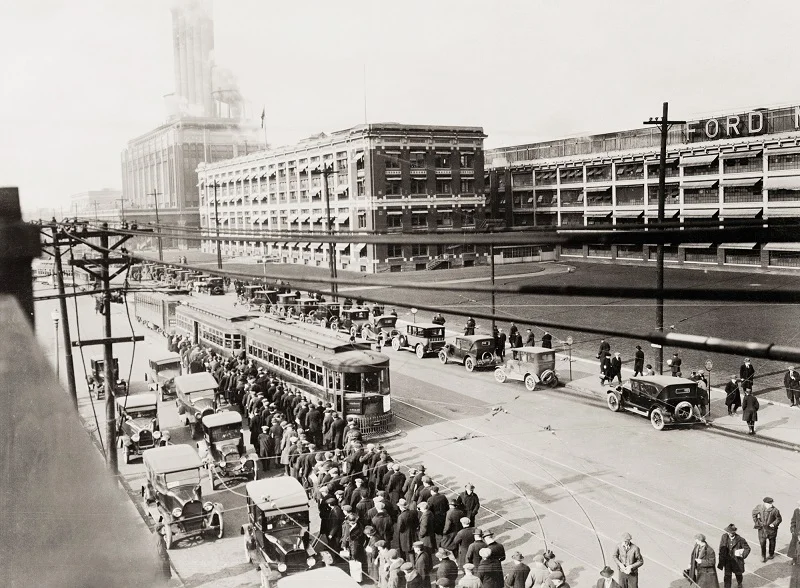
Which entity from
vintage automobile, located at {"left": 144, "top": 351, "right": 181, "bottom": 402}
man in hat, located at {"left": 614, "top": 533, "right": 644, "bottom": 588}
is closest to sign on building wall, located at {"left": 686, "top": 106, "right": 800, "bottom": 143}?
vintage automobile, located at {"left": 144, "top": 351, "right": 181, "bottom": 402}

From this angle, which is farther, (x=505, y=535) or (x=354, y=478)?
(x=354, y=478)

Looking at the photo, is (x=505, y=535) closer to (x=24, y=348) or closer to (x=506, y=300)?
(x=24, y=348)

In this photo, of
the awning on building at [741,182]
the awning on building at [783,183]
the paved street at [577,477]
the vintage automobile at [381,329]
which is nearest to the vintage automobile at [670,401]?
the paved street at [577,477]

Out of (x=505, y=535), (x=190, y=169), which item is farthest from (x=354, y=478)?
(x=190, y=169)

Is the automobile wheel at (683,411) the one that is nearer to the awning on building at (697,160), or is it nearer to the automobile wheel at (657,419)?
the automobile wheel at (657,419)

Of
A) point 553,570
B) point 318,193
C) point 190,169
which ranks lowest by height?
point 553,570

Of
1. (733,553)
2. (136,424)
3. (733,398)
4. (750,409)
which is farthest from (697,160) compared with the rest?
(733,553)

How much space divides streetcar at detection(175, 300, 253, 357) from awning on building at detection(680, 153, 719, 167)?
111 ft

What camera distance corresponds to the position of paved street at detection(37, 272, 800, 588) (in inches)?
463

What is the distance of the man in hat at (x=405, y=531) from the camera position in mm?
11797

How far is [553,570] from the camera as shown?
923cm

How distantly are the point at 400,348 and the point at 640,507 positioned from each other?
18135 millimetres

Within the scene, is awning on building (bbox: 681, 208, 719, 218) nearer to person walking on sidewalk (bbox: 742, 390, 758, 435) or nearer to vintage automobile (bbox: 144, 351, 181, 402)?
person walking on sidewalk (bbox: 742, 390, 758, 435)

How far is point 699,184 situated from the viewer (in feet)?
156
